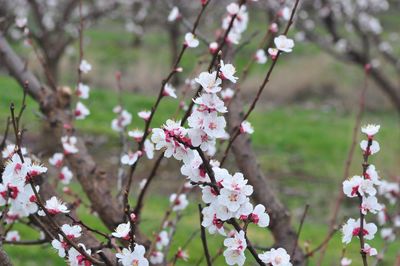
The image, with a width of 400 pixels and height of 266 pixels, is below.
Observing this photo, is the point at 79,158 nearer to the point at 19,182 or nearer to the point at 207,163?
Result: the point at 19,182

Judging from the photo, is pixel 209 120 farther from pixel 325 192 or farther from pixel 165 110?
pixel 165 110

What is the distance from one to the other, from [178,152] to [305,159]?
1078 centimetres

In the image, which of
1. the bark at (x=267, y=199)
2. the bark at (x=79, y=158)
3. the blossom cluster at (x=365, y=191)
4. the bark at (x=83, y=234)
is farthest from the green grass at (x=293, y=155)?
the blossom cluster at (x=365, y=191)

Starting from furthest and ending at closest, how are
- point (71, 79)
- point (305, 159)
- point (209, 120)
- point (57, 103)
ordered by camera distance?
1. point (71, 79)
2. point (305, 159)
3. point (57, 103)
4. point (209, 120)

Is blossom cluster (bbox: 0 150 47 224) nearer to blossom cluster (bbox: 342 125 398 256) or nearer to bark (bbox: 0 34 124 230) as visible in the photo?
blossom cluster (bbox: 342 125 398 256)

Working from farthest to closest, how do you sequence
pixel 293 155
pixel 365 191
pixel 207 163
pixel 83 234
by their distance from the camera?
pixel 293 155 < pixel 83 234 < pixel 365 191 < pixel 207 163

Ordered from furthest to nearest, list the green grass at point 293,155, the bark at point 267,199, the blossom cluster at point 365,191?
1. the green grass at point 293,155
2. the bark at point 267,199
3. the blossom cluster at point 365,191

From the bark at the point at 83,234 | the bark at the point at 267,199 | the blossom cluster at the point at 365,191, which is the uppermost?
the bark at the point at 83,234

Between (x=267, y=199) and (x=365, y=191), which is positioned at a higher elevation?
(x=267, y=199)

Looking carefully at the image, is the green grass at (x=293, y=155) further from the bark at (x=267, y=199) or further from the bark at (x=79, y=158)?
the bark at (x=267, y=199)

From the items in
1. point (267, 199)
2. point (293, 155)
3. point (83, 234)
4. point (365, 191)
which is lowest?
point (365, 191)

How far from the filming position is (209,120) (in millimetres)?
1525

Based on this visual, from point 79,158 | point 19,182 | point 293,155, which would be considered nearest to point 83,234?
point 19,182

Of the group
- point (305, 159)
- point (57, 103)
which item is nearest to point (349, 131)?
point (305, 159)
